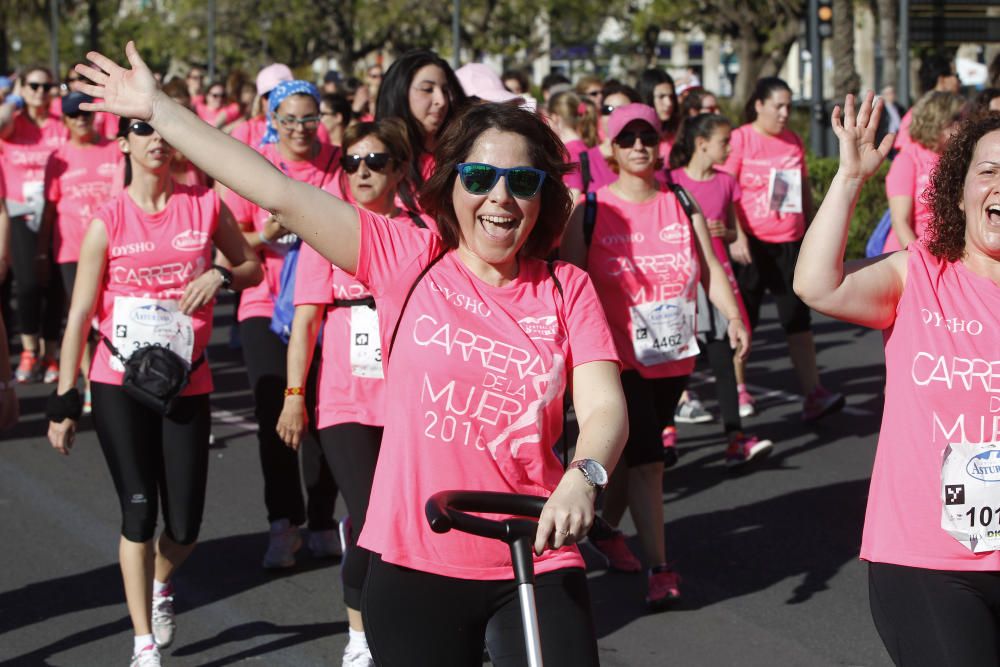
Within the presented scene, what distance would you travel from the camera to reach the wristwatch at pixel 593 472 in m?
2.86

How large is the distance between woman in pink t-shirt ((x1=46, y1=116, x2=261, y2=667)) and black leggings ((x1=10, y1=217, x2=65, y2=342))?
5.71 m

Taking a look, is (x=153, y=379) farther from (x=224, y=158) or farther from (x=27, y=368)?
(x=27, y=368)

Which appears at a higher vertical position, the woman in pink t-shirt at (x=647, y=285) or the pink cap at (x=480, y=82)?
the pink cap at (x=480, y=82)

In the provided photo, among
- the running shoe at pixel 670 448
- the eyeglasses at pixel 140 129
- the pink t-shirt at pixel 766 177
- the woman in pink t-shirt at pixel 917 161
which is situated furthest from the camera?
the pink t-shirt at pixel 766 177

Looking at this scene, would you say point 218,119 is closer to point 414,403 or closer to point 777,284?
point 777,284

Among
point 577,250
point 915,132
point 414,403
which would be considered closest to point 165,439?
point 577,250

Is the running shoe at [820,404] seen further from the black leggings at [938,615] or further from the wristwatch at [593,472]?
the wristwatch at [593,472]

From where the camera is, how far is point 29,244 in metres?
11.0

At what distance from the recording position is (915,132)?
723 centimetres

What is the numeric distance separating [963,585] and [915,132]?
443 centimetres

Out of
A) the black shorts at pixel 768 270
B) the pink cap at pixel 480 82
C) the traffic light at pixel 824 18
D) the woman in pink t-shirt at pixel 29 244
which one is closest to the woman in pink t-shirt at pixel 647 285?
the pink cap at pixel 480 82

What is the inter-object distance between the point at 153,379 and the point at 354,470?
770 mm

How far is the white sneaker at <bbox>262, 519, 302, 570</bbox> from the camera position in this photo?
6348mm

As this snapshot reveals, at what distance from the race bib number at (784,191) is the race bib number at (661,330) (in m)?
3.38
